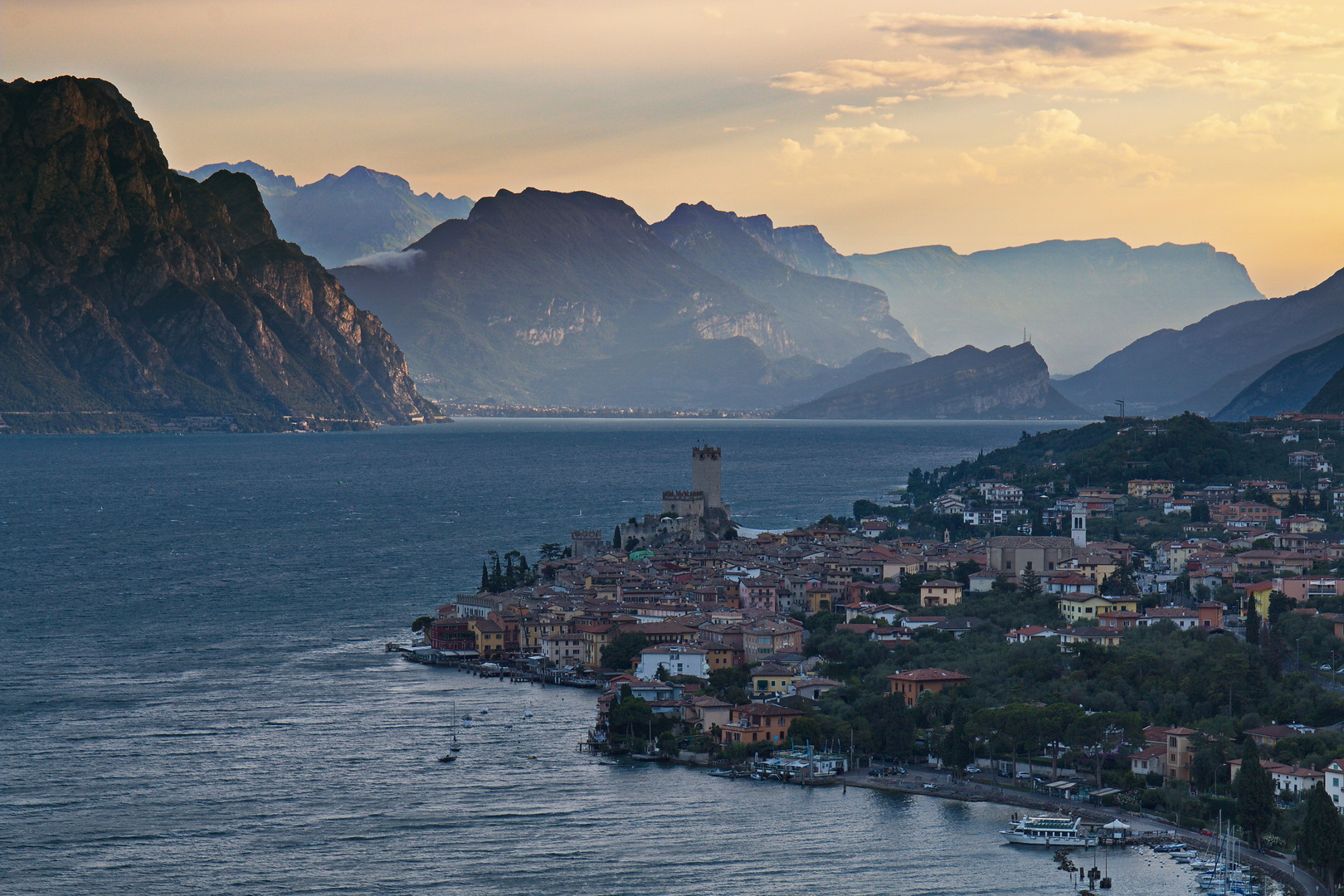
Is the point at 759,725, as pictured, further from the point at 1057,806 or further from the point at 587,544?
the point at 587,544

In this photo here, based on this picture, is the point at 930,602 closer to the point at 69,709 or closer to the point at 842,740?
the point at 842,740

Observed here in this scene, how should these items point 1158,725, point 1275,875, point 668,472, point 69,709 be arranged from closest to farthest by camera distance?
point 1275,875, point 1158,725, point 69,709, point 668,472

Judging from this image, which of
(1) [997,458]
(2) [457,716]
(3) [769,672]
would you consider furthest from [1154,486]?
(2) [457,716]

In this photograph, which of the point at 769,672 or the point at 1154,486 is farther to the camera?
the point at 1154,486

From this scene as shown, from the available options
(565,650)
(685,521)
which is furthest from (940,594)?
(685,521)

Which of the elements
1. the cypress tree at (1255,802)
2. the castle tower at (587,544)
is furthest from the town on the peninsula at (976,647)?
the castle tower at (587,544)

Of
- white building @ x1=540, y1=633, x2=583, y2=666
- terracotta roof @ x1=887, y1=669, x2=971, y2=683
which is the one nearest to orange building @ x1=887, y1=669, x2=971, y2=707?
terracotta roof @ x1=887, y1=669, x2=971, y2=683

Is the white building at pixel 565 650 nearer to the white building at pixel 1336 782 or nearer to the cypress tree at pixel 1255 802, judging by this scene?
the cypress tree at pixel 1255 802
